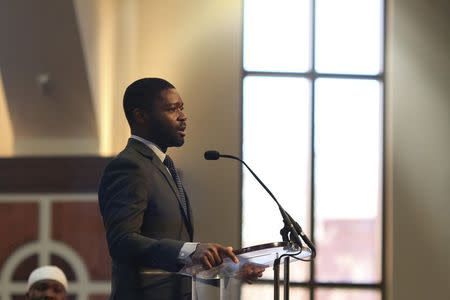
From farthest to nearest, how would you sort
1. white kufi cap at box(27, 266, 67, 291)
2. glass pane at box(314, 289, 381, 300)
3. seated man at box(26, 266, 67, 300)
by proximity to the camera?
glass pane at box(314, 289, 381, 300), white kufi cap at box(27, 266, 67, 291), seated man at box(26, 266, 67, 300)

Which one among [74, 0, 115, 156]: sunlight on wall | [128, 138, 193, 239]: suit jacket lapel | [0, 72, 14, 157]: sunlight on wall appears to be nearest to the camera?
[128, 138, 193, 239]: suit jacket lapel

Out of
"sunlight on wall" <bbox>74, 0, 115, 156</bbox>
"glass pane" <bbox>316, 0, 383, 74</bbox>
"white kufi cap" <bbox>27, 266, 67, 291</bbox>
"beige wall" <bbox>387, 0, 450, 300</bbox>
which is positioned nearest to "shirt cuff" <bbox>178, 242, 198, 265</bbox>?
"white kufi cap" <bbox>27, 266, 67, 291</bbox>

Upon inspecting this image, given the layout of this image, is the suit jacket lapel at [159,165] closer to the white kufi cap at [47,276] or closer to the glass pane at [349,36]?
the white kufi cap at [47,276]

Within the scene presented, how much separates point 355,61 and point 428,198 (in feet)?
3.39

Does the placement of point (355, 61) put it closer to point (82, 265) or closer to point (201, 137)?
point (201, 137)

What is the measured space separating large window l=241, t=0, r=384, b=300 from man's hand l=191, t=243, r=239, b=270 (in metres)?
3.62

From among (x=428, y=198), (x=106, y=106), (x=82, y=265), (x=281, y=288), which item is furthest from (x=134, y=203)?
(x=428, y=198)

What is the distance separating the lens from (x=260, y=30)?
232 inches

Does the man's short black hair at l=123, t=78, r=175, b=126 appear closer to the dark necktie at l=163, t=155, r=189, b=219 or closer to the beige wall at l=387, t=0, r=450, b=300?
the dark necktie at l=163, t=155, r=189, b=219

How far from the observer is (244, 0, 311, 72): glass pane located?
588 cm

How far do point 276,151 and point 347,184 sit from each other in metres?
0.52

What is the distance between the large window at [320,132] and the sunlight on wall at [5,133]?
146 cm

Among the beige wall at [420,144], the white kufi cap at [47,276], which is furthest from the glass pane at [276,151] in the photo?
the white kufi cap at [47,276]

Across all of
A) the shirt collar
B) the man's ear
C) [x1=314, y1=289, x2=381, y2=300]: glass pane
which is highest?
the man's ear
